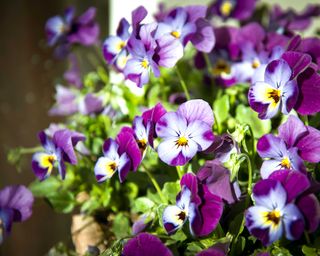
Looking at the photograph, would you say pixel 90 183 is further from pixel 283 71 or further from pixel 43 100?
pixel 43 100

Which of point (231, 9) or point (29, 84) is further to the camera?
point (29, 84)

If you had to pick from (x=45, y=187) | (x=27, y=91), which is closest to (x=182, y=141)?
(x=45, y=187)

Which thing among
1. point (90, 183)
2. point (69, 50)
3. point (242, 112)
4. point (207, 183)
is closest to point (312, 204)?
point (207, 183)

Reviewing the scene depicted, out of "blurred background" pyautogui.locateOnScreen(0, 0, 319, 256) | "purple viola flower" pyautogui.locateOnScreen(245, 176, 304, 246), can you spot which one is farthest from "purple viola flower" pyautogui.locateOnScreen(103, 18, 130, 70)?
"blurred background" pyautogui.locateOnScreen(0, 0, 319, 256)

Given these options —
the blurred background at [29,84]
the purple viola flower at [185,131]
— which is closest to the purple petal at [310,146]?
the purple viola flower at [185,131]

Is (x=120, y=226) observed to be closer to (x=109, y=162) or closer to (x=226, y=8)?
(x=109, y=162)
